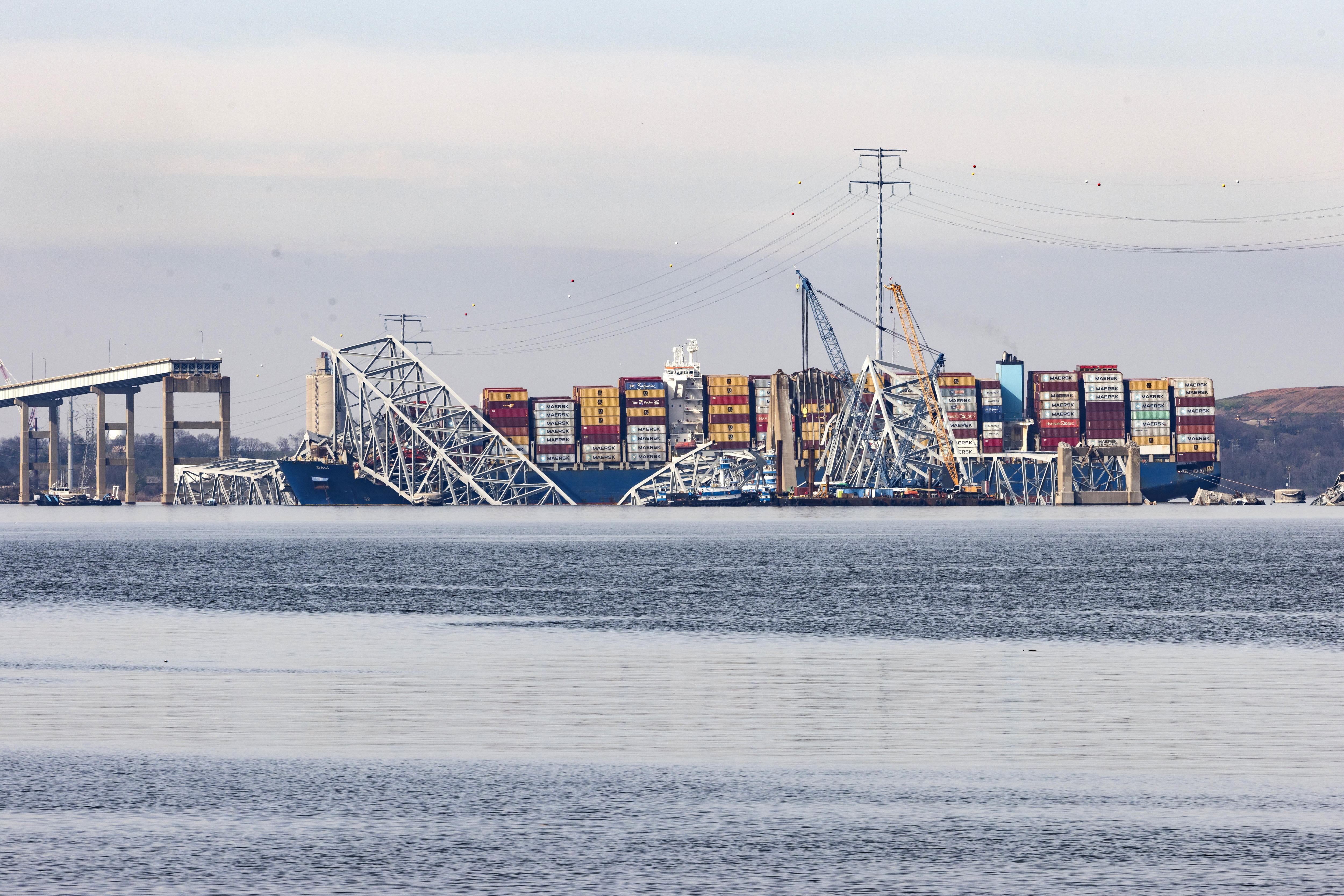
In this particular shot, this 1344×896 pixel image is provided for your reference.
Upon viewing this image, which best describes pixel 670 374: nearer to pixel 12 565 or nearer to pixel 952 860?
pixel 12 565

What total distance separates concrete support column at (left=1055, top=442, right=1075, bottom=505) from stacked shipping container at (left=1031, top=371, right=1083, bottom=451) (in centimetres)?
158

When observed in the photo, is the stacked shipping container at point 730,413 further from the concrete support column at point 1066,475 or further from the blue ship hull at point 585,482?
the concrete support column at point 1066,475

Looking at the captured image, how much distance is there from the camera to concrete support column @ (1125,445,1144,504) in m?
174

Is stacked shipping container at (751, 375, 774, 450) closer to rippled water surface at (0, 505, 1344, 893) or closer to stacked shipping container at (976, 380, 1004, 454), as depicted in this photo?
stacked shipping container at (976, 380, 1004, 454)

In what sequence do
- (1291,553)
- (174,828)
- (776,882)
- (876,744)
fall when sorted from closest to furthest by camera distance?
1. (776,882)
2. (174,828)
3. (876,744)
4. (1291,553)

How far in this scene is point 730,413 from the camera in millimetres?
188375

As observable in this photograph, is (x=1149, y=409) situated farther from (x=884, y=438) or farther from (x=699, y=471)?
(x=699, y=471)

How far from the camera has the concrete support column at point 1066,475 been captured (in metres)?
174

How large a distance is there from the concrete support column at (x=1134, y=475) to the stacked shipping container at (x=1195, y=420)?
21.4 feet

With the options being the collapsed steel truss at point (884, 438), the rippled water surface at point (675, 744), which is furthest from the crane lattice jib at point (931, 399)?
the rippled water surface at point (675, 744)

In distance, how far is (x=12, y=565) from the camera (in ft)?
228

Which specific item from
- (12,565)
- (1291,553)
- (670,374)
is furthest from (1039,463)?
(12,565)

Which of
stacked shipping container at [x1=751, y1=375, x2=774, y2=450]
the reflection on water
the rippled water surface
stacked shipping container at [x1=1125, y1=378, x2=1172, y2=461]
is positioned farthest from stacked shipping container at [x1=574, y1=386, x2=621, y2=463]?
the reflection on water

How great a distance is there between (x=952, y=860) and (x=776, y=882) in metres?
1.54
